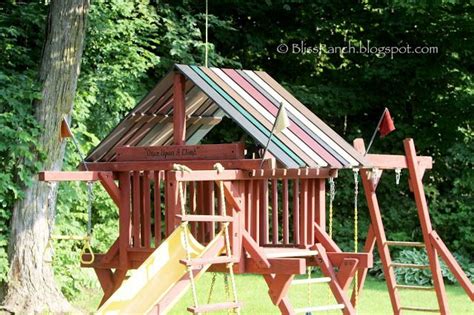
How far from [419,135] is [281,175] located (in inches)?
347

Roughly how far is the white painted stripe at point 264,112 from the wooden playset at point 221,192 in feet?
0.05

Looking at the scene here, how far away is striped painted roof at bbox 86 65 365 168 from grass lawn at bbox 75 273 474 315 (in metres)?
2.91

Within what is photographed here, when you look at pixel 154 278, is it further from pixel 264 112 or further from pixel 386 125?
pixel 386 125

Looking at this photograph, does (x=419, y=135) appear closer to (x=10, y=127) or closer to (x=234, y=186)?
(x=10, y=127)

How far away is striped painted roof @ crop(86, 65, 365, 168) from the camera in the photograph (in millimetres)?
6746

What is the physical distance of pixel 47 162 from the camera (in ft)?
32.3

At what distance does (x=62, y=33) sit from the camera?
386 inches

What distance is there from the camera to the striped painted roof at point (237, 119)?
675cm

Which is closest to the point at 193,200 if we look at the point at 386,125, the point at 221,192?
the point at 221,192

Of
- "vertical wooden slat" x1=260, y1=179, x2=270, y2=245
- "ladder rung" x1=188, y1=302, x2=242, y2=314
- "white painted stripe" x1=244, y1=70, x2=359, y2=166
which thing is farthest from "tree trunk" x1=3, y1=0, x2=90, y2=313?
"ladder rung" x1=188, y1=302, x2=242, y2=314

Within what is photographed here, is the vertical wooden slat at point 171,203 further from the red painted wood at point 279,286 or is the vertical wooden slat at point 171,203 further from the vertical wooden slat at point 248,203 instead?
the red painted wood at point 279,286

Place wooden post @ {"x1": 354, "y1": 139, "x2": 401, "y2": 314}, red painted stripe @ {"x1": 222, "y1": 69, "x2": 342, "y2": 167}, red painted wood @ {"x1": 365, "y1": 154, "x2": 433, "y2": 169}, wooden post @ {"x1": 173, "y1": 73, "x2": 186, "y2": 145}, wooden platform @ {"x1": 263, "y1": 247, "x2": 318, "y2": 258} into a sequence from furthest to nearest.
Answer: wooden post @ {"x1": 354, "y1": 139, "x2": 401, "y2": 314}, red painted wood @ {"x1": 365, "y1": 154, "x2": 433, "y2": 169}, wooden post @ {"x1": 173, "y1": 73, "x2": 186, "y2": 145}, red painted stripe @ {"x1": 222, "y1": 69, "x2": 342, "y2": 167}, wooden platform @ {"x1": 263, "y1": 247, "x2": 318, "y2": 258}

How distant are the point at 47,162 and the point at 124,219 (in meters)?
2.72

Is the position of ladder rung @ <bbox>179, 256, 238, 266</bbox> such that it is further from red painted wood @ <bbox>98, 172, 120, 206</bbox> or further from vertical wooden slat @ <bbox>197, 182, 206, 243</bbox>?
red painted wood @ <bbox>98, 172, 120, 206</bbox>
